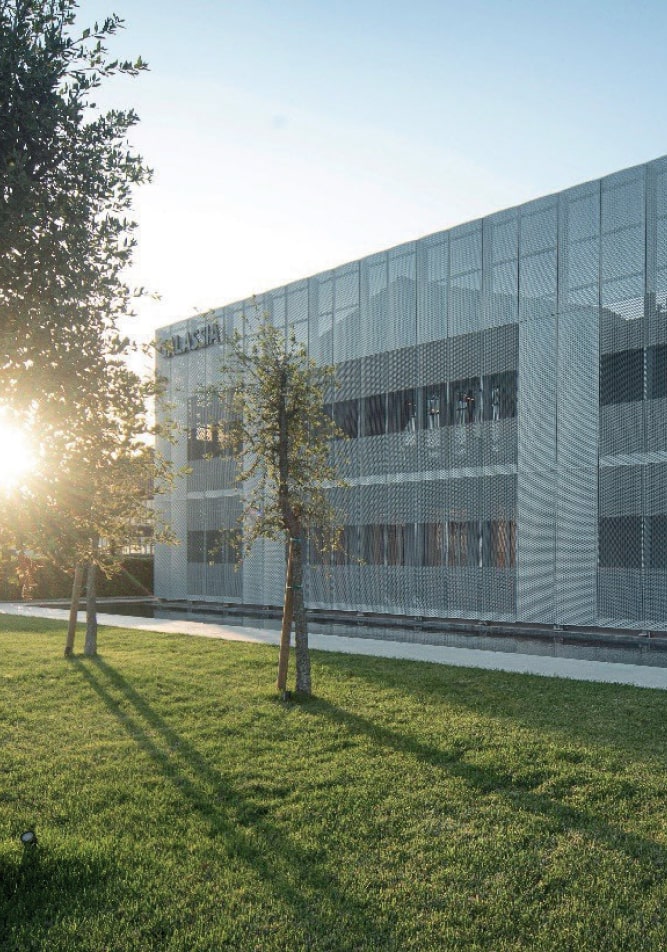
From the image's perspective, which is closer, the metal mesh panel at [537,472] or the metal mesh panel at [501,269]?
the metal mesh panel at [537,472]

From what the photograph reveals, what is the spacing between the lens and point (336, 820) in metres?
6.42

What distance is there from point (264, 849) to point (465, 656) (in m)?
Result: 9.82

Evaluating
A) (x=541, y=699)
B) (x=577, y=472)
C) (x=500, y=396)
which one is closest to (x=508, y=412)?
(x=500, y=396)

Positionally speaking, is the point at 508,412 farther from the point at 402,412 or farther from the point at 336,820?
the point at 336,820

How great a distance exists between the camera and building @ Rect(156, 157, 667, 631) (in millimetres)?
21000

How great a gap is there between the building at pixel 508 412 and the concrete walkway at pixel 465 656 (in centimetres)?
159

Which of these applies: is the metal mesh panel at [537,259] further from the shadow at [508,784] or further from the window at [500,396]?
the shadow at [508,784]

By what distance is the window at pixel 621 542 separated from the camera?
2081 centimetres

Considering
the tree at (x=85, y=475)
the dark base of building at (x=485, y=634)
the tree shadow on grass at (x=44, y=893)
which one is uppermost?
the tree at (x=85, y=475)

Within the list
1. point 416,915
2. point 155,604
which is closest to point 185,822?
point 416,915

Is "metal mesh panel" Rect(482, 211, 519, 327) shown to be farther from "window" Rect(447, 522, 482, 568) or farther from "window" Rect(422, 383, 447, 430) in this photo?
"window" Rect(447, 522, 482, 568)

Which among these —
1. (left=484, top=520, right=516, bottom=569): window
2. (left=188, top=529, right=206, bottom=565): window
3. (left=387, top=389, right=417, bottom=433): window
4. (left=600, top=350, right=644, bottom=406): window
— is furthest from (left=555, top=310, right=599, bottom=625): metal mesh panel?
(left=188, top=529, right=206, bottom=565): window

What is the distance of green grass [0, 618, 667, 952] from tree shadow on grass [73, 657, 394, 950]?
0.7 inches

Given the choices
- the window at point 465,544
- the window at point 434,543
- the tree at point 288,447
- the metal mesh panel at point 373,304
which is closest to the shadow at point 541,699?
the tree at point 288,447
